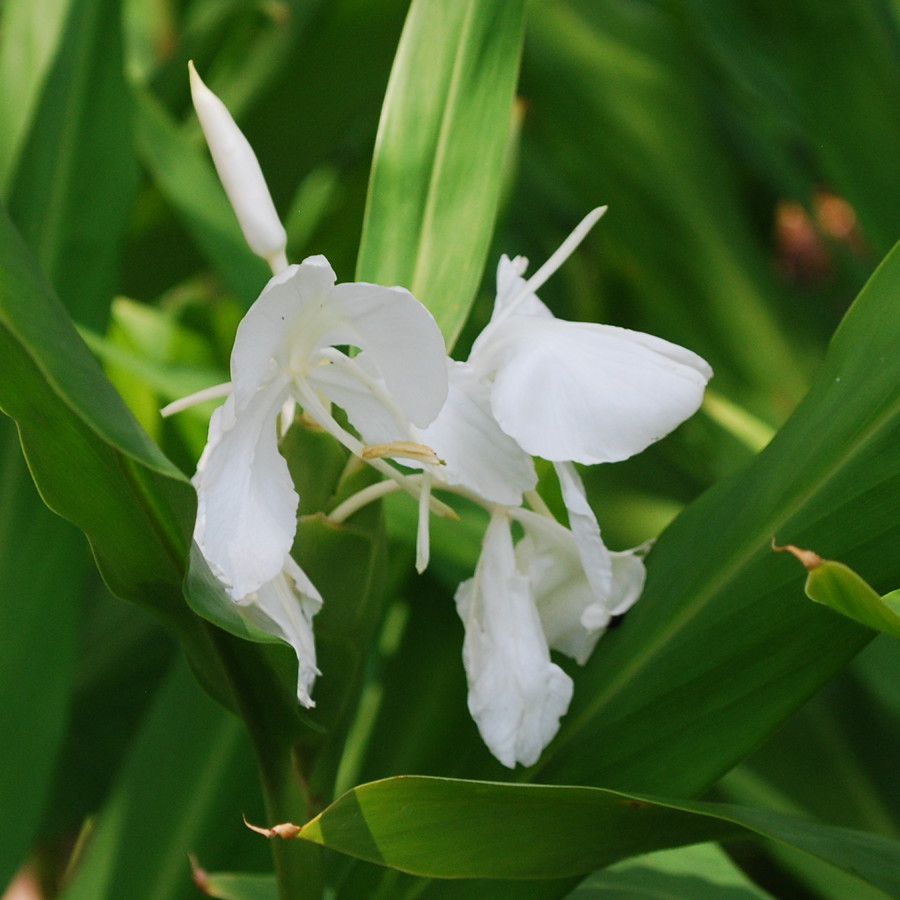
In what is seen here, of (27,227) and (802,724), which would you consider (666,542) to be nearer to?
(27,227)

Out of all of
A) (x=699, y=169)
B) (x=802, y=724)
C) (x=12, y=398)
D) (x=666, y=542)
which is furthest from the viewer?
(x=699, y=169)

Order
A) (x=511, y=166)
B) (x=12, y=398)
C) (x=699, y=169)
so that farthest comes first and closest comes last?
(x=699, y=169), (x=511, y=166), (x=12, y=398)

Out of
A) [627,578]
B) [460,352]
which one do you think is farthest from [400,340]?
[460,352]

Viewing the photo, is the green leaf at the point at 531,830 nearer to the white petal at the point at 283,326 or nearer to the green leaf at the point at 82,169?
the white petal at the point at 283,326

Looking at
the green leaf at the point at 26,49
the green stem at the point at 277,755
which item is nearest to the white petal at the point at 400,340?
the green stem at the point at 277,755

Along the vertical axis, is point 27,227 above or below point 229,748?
above

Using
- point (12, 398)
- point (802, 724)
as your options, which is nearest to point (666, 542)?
point (12, 398)

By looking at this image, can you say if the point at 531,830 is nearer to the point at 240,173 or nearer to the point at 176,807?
the point at 240,173
